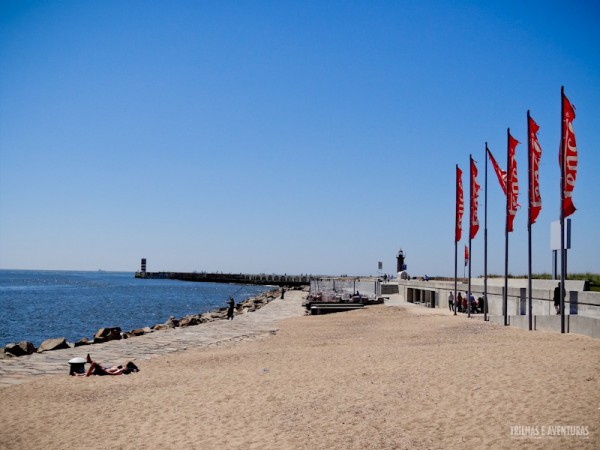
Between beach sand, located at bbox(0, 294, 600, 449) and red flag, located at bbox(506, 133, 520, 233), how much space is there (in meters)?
5.33

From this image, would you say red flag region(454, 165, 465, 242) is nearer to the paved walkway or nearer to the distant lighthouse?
the paved walkway

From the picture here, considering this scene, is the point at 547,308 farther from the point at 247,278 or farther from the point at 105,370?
the point at 247,278

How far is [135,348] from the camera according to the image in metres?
19.1

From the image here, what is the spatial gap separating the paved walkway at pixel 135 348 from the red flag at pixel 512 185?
1132cm

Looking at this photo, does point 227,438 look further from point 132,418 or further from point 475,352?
point 475,352

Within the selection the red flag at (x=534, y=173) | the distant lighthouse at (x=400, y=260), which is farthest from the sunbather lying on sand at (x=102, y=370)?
the distant lighthouse at (x=400, y=260)

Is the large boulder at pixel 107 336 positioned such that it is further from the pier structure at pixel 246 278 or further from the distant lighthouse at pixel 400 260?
the pier structure at pixel 246 278

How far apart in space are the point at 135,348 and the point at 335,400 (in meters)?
10.8

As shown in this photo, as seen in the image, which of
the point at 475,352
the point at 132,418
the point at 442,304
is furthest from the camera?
the point at 442,304

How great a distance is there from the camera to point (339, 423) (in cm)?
909

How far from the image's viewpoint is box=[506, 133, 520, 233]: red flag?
2014 centimetres

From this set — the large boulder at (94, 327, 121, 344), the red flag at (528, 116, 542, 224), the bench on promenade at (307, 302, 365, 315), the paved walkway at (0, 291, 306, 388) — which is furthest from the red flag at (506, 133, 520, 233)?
the bench on promenade at (307, 302, 365, 315)

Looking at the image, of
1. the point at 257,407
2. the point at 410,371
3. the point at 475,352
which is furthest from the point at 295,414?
the point at 475,352

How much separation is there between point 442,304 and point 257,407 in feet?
83.5
